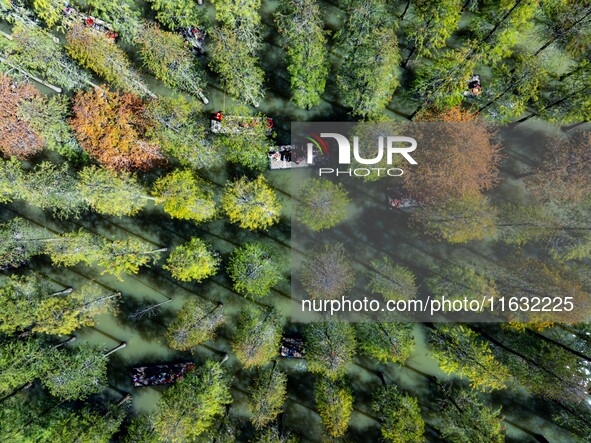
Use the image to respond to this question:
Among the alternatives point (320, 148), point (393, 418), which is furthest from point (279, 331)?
point (320, 148)

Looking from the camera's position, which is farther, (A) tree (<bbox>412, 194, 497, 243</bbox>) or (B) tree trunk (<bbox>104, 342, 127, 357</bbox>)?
(B) tree trunk (<bbox>104, 342, 127, 357</bbox>)

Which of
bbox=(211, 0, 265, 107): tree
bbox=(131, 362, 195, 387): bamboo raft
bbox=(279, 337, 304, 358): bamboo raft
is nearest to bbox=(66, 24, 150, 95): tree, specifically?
bbox=(211, 0, 265, 107): tree

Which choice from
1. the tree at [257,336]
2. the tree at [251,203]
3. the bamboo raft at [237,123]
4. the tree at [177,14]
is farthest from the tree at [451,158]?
the tree at [177,14]

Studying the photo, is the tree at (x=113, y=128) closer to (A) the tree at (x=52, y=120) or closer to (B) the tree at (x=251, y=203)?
(A) the tree at (x=52, y=120)

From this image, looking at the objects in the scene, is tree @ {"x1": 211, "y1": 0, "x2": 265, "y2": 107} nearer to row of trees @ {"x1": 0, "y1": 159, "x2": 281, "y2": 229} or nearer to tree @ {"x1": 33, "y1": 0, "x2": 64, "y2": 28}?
row of trees @ {"x1": 0, "y1": 159, "x2": 281, "y2": 229}

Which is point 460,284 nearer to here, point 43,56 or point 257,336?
point 257,336

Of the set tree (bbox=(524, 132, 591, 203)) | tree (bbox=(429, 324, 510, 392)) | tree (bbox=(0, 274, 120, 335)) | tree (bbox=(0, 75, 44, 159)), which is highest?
tree (bbox=(0, 75, 44, 159))

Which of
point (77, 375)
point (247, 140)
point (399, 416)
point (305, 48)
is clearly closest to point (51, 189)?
point (77, 375)
